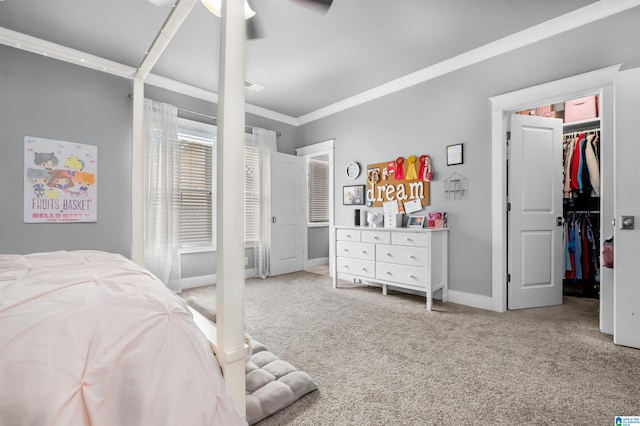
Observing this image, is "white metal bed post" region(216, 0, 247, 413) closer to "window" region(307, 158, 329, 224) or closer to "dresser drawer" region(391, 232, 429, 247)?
"dresser drawer" region(391, 232, 429, 247)

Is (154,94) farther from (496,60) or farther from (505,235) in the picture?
(505,235)

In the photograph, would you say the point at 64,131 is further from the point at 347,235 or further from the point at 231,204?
the point at 347,235

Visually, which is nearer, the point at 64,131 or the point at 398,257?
the point at 64,131

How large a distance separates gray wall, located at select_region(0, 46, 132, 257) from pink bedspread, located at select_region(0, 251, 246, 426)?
8.05 feet

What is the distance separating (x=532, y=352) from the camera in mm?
2012

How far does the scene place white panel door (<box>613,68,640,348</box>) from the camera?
6.75 ft

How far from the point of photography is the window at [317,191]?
6.02m

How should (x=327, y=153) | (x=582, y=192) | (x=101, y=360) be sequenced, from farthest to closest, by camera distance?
1. (x=327, y=153)
2. (x=582, y=192)
3. (x=101, y=360)

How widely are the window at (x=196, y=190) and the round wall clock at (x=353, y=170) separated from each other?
1974 millimetres

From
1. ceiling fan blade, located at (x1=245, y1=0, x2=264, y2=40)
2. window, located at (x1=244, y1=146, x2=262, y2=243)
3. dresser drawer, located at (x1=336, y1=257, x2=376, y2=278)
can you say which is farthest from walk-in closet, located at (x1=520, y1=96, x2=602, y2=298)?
window, located at (x1=244, y1=146, x2=262, y2=243)

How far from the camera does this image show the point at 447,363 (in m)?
1.86

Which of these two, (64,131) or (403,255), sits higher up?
(64,131)

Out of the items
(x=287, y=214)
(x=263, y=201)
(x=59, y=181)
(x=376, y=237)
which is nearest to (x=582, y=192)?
(x=376, y=237)

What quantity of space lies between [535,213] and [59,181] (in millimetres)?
4924
